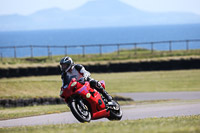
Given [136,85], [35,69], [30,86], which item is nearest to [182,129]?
[30,86]

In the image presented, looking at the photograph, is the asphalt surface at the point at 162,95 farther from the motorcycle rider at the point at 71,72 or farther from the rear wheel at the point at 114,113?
the motorcycle rider at the point at 71,72

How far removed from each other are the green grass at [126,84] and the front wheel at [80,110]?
9567 mm

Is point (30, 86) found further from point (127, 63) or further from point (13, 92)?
point (127, 63)

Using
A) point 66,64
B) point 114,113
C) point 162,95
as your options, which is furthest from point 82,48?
point 66,64

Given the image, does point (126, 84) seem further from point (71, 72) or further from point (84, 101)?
point (84, 101)

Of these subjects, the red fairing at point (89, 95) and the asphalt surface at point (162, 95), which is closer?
the red fairing at point (89, 95)

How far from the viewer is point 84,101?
9781mm

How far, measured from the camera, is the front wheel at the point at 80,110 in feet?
30.6

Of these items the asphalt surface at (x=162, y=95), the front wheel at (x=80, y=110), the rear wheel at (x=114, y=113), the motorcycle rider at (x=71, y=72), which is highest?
the motorcycle rider at (x=71, y=72)

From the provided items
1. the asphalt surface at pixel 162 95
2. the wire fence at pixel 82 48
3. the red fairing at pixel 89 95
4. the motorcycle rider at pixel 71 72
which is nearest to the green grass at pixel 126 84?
the asphalt surface at pixel 162 95

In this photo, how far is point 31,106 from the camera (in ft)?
59.0

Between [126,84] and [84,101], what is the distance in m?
17.0

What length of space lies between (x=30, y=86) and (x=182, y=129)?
15.7 m

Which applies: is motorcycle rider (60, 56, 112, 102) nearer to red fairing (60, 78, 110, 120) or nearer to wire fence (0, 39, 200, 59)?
red fairing (60, 78, 110, 120)
